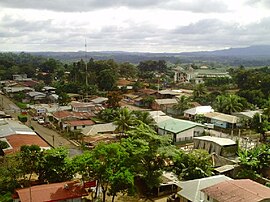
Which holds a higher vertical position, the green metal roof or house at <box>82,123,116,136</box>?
the green metal roof

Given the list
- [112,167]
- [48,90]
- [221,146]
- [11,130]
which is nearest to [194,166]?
[221,146]

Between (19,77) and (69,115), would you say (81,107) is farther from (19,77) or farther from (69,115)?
(19,77)

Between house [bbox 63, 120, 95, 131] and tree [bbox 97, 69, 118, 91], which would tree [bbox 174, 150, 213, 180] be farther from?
tree [bbox 97, 69, 118, 91]

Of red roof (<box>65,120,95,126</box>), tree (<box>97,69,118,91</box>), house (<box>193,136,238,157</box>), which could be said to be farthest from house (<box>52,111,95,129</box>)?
tree (<box>97,69,118,91</box>)

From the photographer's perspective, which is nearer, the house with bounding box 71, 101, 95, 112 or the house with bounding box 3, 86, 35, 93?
the house with bounding box 71, 101, 95, 112

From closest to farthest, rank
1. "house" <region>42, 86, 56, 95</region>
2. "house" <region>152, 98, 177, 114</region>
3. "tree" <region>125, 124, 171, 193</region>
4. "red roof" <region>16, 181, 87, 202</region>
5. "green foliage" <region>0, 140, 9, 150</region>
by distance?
"red roof" <region>16, 181, 87, 202</region>
"tree" <region>125, 124, 171, 193</region>
"green foliage" <region>0, 140, 9, 150</region>
"house" <region>152, 98, 177, 114</region>
"house" <region>42, 86, 56, 95</region>

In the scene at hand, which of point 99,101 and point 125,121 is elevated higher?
point 125,121

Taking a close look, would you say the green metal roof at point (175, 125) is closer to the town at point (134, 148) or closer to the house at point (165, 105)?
the town at point (134, 148)
